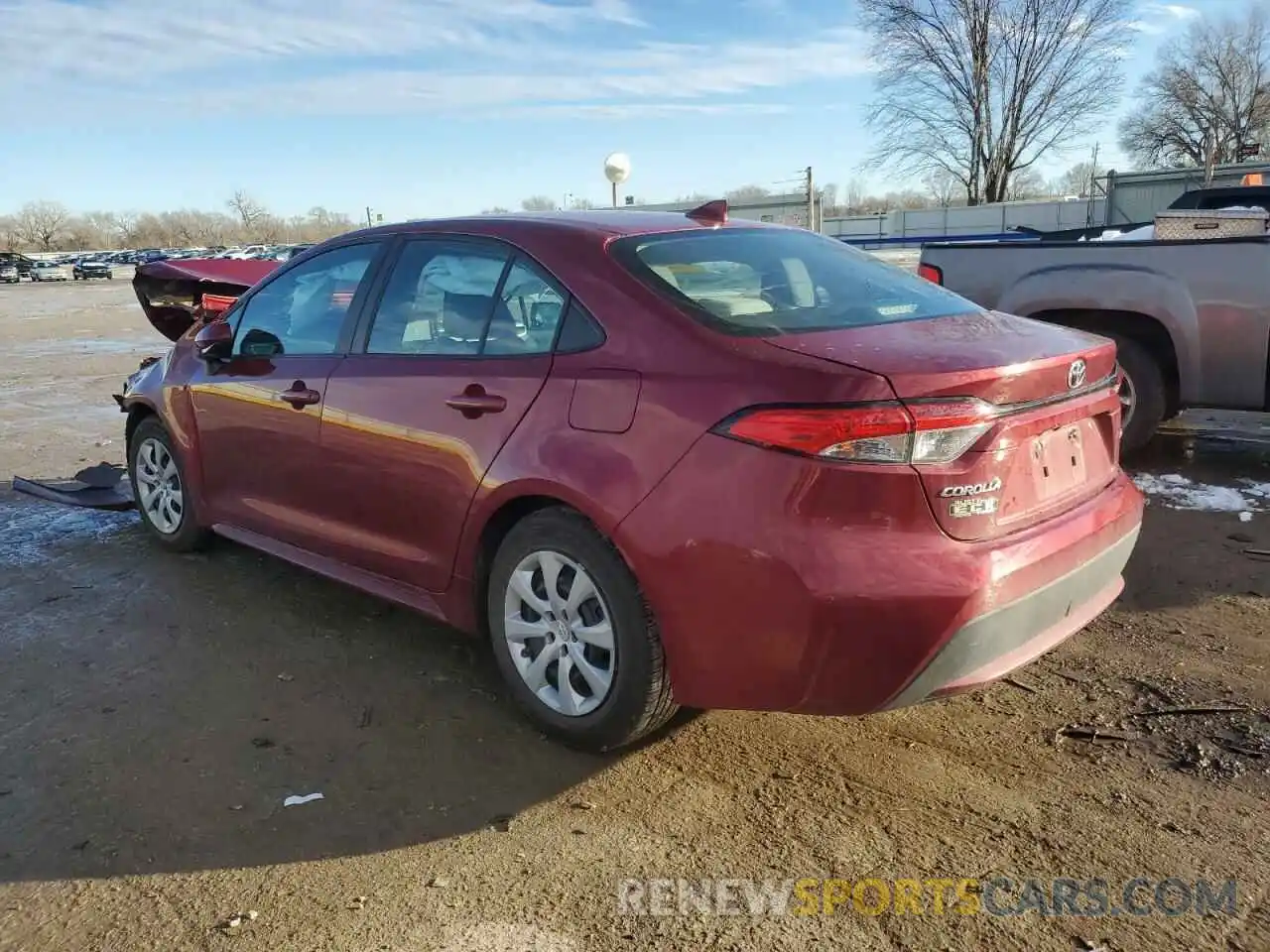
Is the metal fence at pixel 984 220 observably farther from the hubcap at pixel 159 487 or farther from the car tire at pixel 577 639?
the car tire at pixel 577 639

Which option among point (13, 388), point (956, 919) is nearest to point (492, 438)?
point (956, 919)

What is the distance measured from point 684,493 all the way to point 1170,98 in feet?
195

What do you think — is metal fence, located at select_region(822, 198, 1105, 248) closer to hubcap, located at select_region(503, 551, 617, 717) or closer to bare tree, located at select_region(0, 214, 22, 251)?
hubcap, located at select_region(503, 551, 617, 717)

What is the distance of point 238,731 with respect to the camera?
3357 mm

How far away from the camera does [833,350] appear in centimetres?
269

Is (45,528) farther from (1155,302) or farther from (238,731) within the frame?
(1155,302)

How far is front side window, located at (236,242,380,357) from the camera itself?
13.1ft

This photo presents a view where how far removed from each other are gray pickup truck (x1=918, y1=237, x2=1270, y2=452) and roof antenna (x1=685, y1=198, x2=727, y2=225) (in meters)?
3.26

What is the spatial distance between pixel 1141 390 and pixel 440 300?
176 inches

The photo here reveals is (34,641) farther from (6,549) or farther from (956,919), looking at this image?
(956,919)

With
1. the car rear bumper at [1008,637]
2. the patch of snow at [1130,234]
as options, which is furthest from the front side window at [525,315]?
the patch of snow at [1130,234]

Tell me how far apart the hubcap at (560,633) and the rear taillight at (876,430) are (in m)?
0.76

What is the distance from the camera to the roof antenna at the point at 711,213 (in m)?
3.71

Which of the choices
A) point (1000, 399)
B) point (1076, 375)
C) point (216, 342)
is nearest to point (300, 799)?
point (1000, 399)
